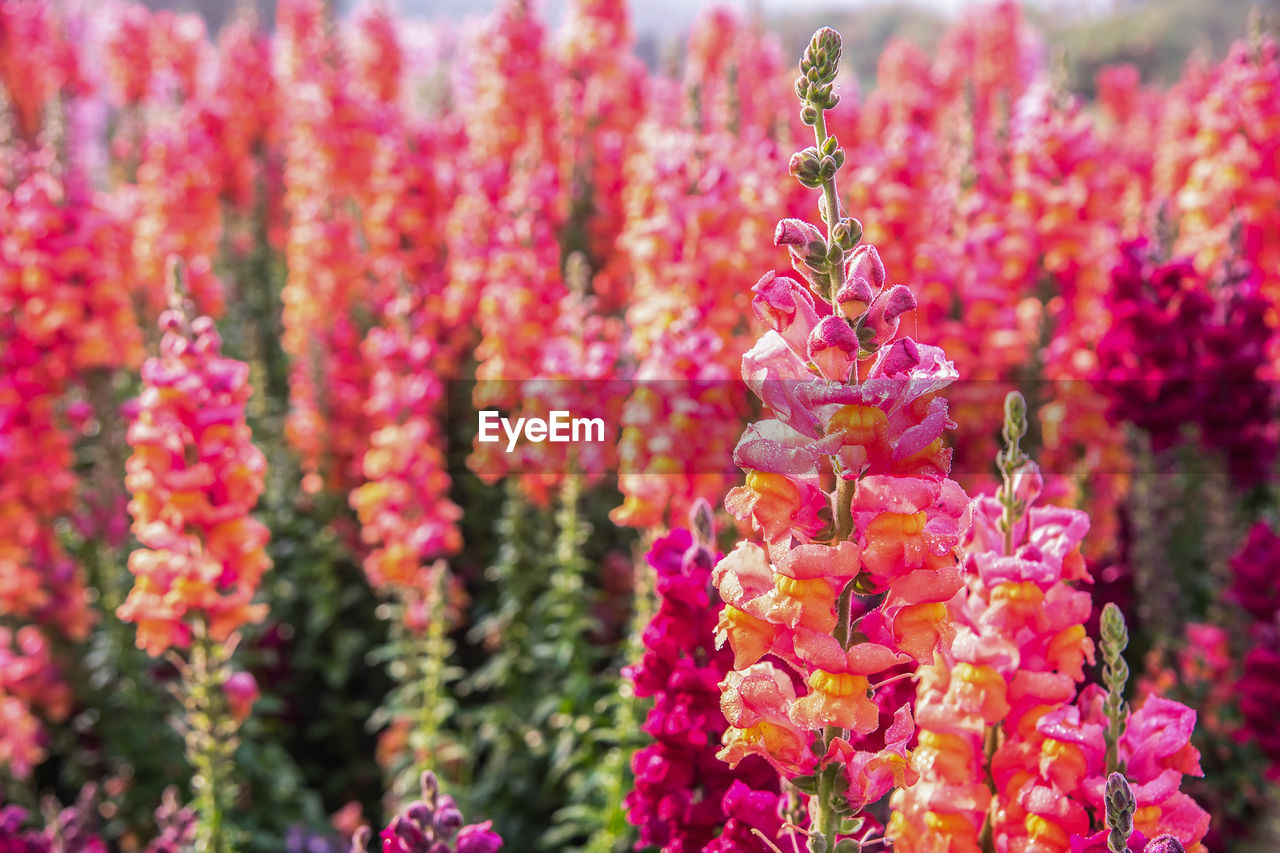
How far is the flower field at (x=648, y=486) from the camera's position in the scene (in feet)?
5.56

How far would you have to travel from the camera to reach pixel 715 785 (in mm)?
2289

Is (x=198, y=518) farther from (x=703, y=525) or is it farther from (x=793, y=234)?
(x=793, y=234)

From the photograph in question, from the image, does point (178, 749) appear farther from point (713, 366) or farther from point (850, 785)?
point (850, 785)

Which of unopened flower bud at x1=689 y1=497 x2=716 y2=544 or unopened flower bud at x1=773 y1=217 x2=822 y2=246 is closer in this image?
unopened flower bud at x1=773 y1=217 x2=822 y2=246

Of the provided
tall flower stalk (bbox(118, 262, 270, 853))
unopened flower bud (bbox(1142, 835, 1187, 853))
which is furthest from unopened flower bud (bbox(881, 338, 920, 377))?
tall flower stalk (bbox(118, 262, 270, 853))

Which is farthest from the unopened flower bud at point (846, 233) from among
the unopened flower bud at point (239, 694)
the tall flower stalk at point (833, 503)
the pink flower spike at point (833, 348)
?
the unopened flower bud at point (239, 694)

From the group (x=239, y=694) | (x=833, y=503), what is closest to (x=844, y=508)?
(x=833, y=503)

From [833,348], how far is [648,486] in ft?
6.46

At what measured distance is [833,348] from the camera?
157cm

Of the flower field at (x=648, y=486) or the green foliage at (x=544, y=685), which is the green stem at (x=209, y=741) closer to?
the flower field at (x=648, y=486)

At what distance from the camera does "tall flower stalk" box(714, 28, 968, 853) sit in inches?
61.1

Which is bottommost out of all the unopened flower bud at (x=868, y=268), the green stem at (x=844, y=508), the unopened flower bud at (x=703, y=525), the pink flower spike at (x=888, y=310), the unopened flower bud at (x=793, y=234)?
the unopened flower bud at (x=703, y=525)

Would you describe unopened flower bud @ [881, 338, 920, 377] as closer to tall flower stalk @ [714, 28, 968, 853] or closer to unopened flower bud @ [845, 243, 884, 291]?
tall flower stalk @ [714, 28, 968, 853]

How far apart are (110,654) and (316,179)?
12.1 feet
